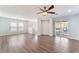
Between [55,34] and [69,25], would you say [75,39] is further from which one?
[55,34]

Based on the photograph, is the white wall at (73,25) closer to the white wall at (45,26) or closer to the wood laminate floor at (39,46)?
the wood laminate floor at (39,46)

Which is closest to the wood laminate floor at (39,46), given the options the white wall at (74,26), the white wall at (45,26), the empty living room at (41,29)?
the empty living room at (41,29)

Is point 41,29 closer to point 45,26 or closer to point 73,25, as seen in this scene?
point 45,26

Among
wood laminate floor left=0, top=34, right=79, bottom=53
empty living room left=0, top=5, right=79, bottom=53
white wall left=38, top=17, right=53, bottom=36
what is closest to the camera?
wood laminate floor left=0, top=34, right=79, bottom=53

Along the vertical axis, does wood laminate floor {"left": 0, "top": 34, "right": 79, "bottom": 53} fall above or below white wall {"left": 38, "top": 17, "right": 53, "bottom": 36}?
below

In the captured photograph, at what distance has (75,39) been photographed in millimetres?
5664

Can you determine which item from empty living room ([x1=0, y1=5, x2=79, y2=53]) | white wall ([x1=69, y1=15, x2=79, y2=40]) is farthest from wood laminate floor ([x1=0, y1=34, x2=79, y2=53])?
white wall ([x1=69, y1=15, x2=79, y2=40])

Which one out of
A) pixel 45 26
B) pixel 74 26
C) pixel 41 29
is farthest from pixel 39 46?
pixel 45 26

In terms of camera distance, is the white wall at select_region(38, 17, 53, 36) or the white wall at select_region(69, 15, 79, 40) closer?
the white wall at select_region(69, 15, 79, 40)

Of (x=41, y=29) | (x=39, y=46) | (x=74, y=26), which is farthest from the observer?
(x=41, y=29)

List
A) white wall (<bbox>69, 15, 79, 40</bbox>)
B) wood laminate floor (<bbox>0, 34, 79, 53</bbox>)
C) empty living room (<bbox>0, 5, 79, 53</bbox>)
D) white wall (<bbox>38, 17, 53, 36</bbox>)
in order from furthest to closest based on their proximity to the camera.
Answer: white wall (<bbox>38, 17, 53, 36</bbox>) → white wall (<bbox>69, 15, 79, 40</bbox>) → empty living room (<bbox>0, 5, 79, 53</bbox>) → wood laminate floor (<bbox>0, 34, 79, 53</bbox>)

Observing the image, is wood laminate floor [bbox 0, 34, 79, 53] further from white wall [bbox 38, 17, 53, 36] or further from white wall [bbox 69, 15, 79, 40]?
white wall [bbox 38, 17, 53, 36]
